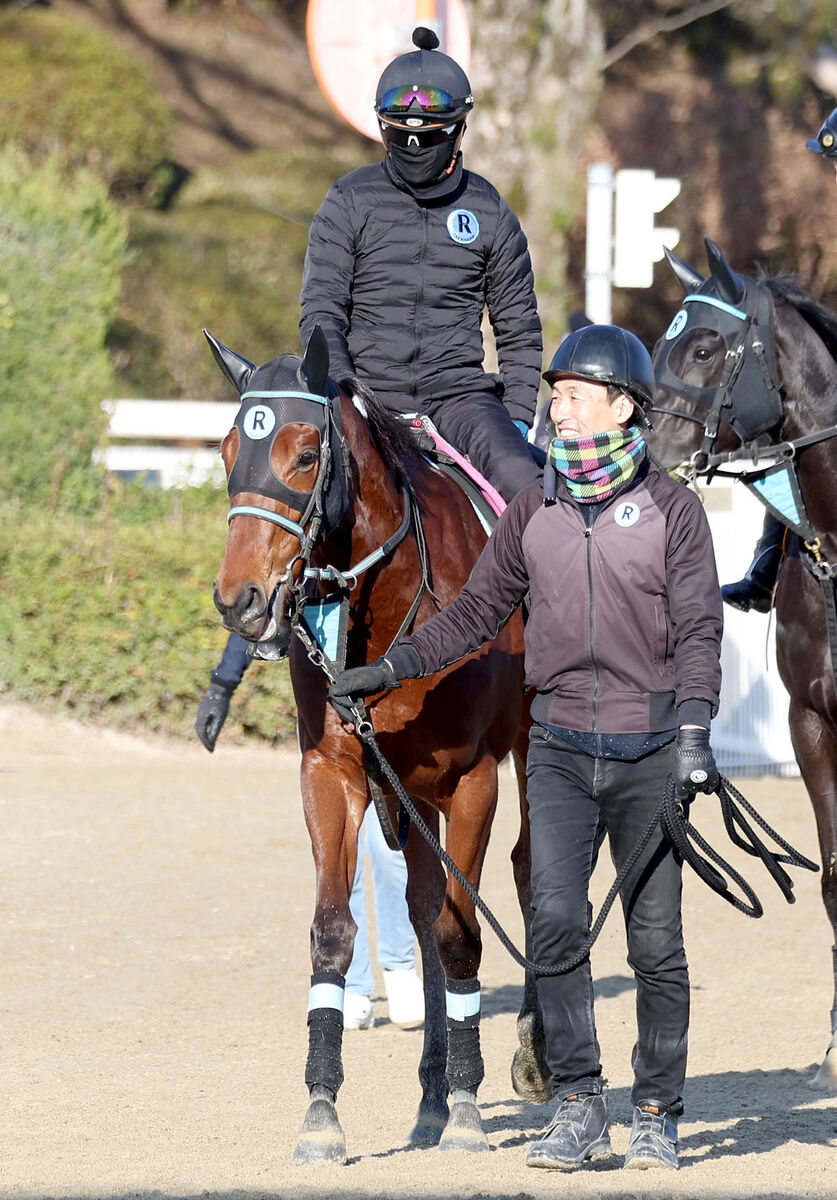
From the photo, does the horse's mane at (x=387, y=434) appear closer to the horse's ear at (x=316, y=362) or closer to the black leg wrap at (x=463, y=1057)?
the horse's ear at (x=316, y=362)

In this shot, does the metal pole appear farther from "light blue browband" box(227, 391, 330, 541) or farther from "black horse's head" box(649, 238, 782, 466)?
"light blue browband" box(227, 391, 330, 541)

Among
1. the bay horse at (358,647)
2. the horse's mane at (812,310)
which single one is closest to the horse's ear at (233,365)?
the bay horse at (358,647)

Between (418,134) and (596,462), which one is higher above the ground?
(418,134)

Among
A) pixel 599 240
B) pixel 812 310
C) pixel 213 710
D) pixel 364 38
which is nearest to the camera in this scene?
pixel 812 310

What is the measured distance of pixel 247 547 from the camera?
173 inches

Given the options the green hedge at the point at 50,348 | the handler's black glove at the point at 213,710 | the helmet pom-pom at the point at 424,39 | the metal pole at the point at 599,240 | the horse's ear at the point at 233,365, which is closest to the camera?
the horse's ear at the point at 233,365

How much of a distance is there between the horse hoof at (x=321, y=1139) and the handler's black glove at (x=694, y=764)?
1.24 metres

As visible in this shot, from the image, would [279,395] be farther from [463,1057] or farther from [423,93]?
[463,1057]

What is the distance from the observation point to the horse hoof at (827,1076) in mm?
5816

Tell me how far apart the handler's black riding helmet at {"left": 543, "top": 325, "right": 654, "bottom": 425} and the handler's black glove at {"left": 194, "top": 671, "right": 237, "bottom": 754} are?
2.69 metres

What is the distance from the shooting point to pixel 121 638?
11844 millimetres

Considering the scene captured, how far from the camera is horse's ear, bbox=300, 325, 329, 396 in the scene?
15.1 ft

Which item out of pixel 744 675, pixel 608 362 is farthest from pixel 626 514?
pixel 744 675

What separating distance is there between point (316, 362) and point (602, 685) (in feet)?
3.61
